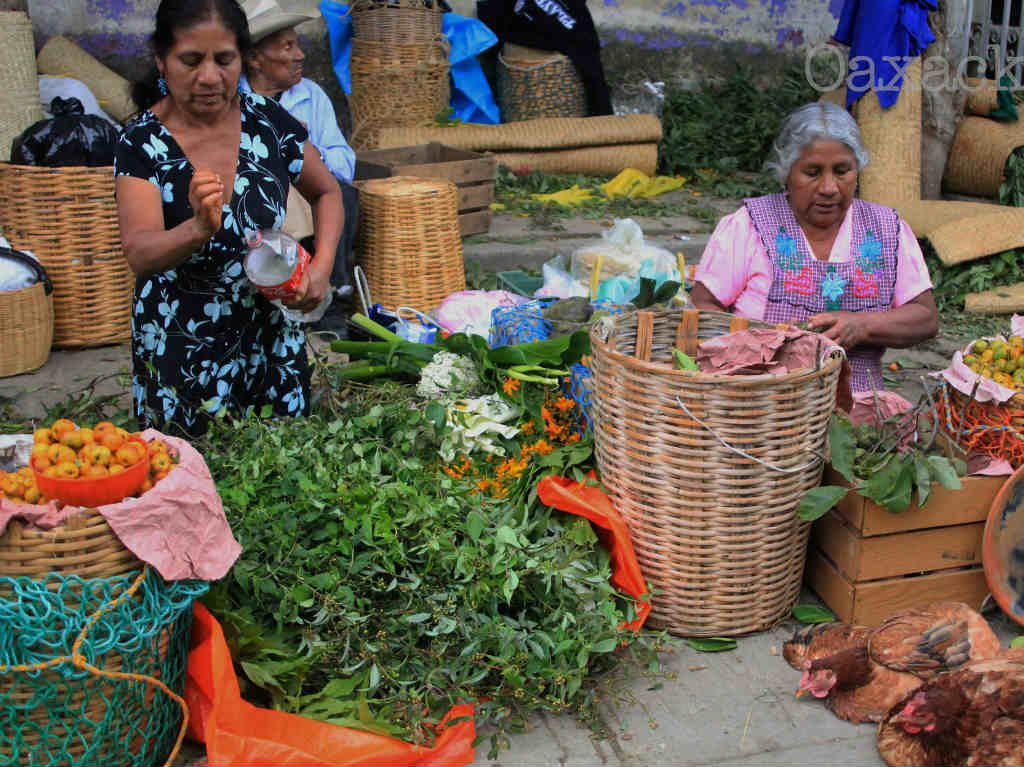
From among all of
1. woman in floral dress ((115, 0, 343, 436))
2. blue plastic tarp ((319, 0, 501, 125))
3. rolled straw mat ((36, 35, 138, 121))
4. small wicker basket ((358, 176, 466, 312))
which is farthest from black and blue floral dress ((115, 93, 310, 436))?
blue plastic tarp ((319, 0, 501, 125))

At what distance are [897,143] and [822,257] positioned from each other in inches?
151

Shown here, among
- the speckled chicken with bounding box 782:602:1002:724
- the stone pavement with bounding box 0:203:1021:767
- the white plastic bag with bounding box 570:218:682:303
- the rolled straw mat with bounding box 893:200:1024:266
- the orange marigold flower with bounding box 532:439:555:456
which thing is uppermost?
the white plastic bag with bounding box 570:218:682:303

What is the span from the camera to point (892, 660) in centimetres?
250

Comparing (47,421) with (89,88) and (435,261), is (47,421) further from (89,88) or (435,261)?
(89,88)

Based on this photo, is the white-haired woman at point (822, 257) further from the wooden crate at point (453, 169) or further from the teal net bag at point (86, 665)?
the wooden crate at point (453, 169)

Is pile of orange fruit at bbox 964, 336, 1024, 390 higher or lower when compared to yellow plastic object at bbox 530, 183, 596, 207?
higher

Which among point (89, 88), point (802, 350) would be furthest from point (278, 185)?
point (89, 88)

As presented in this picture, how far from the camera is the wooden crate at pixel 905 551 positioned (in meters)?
2.72

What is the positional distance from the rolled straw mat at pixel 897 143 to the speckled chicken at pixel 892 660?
4686 mm

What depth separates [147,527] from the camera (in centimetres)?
204

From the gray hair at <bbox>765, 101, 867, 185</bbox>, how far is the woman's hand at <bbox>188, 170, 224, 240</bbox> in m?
1.81

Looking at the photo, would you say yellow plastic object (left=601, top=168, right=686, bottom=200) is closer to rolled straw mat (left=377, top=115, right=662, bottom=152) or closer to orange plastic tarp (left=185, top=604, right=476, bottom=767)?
rolled straw mat (left=377, top=115, right=662, bottom=152)

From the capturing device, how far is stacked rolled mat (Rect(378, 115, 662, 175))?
7566 millimetres

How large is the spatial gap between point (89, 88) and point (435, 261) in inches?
A: 115
